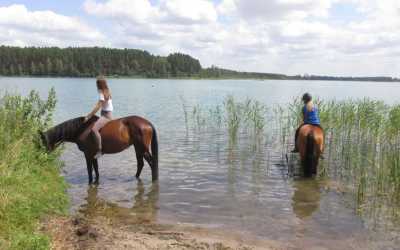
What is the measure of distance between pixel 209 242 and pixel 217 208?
2.27 metres

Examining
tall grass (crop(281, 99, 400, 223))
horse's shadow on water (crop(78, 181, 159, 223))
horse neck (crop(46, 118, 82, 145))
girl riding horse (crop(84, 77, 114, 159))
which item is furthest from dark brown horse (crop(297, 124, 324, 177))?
horse neck (crop(46, 118, 82, 145))

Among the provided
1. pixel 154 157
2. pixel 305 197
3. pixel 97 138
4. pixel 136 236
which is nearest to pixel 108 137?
pixel 97 138

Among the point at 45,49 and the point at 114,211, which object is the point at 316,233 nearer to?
the point at 114,211

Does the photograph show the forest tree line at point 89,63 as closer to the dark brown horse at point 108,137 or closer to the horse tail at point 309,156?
the dark brown horse at point 108,137

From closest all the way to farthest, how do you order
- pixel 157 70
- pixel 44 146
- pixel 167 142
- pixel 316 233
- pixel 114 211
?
pixel 316 233 → pixel 114 211 → pixel 44 146 → pixel 167 142 → pixel 157 70

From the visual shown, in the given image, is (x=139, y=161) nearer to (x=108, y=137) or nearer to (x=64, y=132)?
(x=108, y=137)

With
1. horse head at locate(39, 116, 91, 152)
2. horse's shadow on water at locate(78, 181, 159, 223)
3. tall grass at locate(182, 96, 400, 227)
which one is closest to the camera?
horse's shadow on water at locate(78, 181, 159, 223)

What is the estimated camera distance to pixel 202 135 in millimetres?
18766

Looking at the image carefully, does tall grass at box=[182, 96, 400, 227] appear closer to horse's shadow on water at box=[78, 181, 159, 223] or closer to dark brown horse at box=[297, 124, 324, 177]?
dark brown horse at box=[297, 124, 324, 177]

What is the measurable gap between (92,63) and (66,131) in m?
126

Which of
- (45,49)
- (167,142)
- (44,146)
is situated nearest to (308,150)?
(44,146)

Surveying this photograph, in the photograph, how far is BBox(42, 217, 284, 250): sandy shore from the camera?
5492mm

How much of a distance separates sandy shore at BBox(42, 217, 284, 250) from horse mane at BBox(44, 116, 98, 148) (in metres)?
3.29

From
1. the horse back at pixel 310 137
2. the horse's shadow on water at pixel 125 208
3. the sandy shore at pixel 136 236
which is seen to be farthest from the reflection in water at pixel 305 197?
the horse's shadow on water at pixel 125 208
